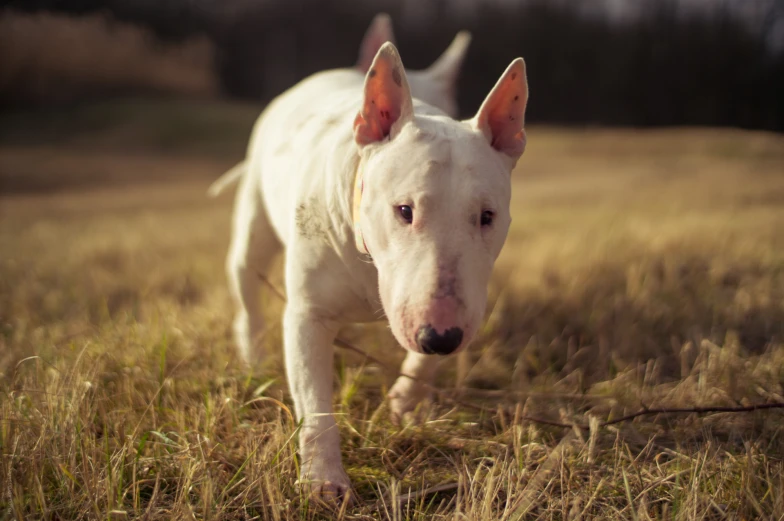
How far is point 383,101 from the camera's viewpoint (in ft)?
5.75

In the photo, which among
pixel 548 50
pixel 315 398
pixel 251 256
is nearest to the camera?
pixel 315 398

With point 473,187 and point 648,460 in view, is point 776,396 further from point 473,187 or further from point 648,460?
point 473,187

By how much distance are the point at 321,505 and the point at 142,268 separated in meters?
3.45

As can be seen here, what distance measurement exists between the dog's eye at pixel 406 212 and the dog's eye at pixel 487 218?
183mm

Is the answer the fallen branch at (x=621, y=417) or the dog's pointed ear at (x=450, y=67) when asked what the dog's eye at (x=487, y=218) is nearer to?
the fallen branch at (x=621, y=417)

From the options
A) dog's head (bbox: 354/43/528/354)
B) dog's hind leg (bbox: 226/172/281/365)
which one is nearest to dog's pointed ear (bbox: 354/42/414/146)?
dog's head (bbox: 354/43/528/354)

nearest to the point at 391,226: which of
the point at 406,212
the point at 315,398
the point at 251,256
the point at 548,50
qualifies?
the point at 406,212

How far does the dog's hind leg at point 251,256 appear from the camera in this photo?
2.94 meters

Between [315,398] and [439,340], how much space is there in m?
0.67

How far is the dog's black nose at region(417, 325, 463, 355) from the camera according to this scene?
142cm

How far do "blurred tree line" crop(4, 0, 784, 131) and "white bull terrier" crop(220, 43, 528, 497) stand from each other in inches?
61.9

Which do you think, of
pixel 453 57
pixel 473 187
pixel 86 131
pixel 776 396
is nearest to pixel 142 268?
pixel 453 57

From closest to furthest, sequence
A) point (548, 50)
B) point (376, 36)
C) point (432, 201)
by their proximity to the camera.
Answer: point (432, 201) → point (376, 36) → point (548, 50)

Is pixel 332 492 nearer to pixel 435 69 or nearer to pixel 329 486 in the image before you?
pixel 329 486
